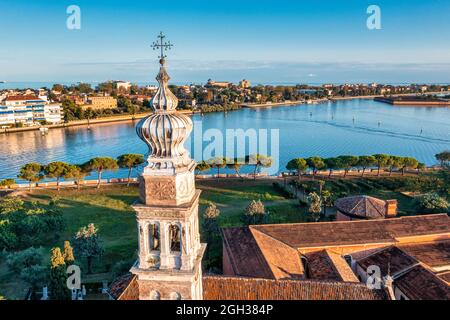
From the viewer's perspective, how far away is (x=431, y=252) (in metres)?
22.5

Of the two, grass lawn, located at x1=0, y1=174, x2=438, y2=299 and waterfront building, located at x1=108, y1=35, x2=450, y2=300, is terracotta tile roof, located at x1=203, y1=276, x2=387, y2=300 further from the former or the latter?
grass lawn, located at x1=0, y1=174, x2=438, y2=299

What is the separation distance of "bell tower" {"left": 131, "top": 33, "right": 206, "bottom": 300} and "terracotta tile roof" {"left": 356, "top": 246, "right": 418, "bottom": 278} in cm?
1225

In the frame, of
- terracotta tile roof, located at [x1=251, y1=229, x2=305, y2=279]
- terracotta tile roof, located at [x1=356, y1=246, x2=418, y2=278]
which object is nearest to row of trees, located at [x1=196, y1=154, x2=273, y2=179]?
terracotta tile roof, located at [x1=251, y1=229, x2=305, y2=279]

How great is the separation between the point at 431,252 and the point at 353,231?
14.5 feet

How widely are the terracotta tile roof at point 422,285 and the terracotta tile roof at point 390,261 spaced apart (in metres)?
0.74

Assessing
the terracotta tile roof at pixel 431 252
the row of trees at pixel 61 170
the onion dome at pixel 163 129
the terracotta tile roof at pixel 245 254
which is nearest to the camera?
the onion dome at pixel 163 129

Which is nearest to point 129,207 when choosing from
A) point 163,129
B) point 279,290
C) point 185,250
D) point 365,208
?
point 365,208

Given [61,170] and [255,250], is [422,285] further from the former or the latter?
[61,170]

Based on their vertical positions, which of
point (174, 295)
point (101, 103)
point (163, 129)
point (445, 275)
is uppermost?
point (101, 103)

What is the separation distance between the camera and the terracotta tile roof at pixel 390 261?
779 inches

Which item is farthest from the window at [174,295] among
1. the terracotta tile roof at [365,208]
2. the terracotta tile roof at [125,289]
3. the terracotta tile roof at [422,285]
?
the terracotta tile roof at [365,208]

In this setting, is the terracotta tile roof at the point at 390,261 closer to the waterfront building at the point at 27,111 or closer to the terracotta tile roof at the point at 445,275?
the terracotta tile roof at the point at 445,275

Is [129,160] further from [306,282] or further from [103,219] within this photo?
[306,282]

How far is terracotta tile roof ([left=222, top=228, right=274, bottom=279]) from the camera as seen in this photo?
60.7 ft
